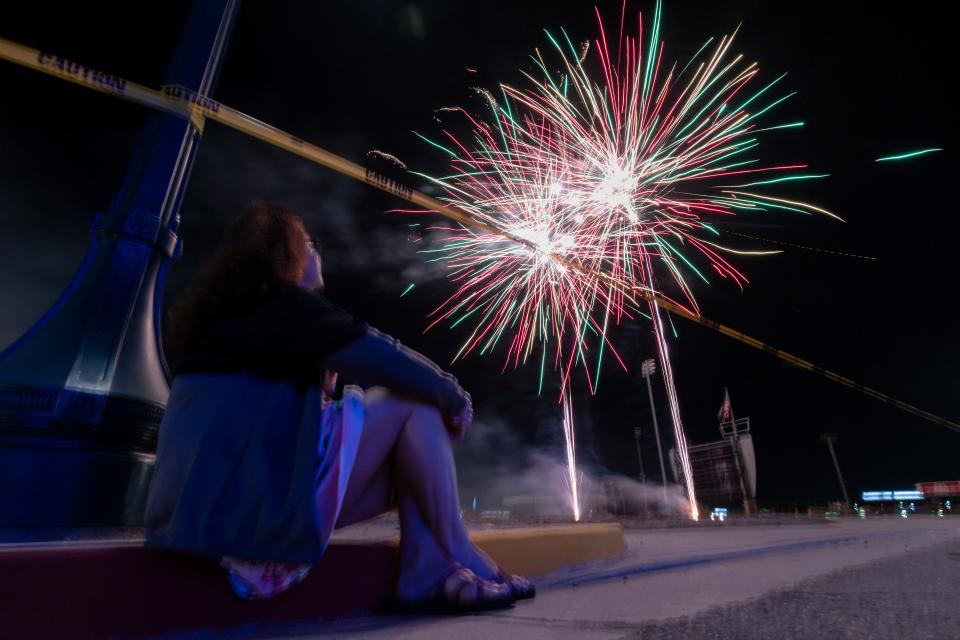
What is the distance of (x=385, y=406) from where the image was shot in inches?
49.8

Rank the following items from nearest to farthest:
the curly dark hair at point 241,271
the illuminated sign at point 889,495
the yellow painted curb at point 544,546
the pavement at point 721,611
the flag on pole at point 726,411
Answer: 1. the pavement at point 721,611
2. the curly dark hair at point 241,271
3. the yellow painted curb at point 544,546
4. the flag on pole at point 726,411
5. the illuminated sign at point 889,495

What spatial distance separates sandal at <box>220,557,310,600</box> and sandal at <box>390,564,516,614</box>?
35 centimetres

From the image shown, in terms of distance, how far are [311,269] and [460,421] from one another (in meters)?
0.69

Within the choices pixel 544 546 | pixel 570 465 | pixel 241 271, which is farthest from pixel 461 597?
pixel 570 465

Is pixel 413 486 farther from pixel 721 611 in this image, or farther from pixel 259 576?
pixel 721 611

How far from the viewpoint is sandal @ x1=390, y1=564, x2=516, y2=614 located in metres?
1.22

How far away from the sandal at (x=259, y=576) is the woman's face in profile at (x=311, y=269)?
0.76 meters

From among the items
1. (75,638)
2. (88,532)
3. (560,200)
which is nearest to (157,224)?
(88,532)

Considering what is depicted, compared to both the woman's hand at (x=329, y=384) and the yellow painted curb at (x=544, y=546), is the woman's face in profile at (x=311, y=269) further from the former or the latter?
the yellow painted curb at (x=544, y=546)

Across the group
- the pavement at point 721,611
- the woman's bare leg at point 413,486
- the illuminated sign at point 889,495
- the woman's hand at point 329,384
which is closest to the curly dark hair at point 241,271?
the woman's hand at point 329,384

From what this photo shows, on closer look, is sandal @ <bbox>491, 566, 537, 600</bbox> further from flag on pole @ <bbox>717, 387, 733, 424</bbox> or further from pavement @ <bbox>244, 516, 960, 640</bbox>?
flag on pole @ <bbox>717, 387, 733, 424</bbox>

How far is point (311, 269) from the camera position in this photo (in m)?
1.48

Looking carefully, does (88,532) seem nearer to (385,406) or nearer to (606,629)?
(385,406)

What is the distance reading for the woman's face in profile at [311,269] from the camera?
56.6 inches
